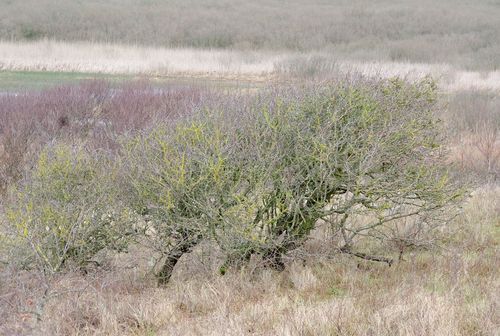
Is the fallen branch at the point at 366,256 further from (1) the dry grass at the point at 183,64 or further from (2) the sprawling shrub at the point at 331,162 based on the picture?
(1) the dry grass at the point at 183,64

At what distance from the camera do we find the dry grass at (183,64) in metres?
30.2

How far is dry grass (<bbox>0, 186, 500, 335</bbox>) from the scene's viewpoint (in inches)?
194

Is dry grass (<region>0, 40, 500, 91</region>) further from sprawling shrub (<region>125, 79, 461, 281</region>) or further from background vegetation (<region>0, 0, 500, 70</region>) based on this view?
sprawling shrub (<region>125, 79, 461, 281</region>)

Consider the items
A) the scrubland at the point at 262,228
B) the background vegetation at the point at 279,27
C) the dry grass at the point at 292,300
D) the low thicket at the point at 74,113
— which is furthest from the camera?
the background vegetation at the point at 279,27

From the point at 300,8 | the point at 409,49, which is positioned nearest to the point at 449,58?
the point at 409,49

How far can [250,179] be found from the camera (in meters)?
6.51

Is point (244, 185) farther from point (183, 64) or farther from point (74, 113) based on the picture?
point (183, 64)

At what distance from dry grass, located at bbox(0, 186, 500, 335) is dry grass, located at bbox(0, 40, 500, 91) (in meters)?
21.4

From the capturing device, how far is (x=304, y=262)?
7.20 m

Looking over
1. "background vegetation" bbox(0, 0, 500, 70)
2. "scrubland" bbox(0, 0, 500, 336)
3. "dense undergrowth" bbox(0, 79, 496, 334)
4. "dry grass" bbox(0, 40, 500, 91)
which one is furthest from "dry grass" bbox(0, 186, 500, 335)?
"background vegetation" bbox(0, 0, 500, 70)

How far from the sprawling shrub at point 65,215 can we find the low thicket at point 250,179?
14 millimetres

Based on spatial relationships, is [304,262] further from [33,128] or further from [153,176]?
[33,128]

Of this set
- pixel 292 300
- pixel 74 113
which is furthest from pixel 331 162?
pixel 74 113

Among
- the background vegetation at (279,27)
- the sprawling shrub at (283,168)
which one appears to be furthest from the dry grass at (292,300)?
the background vegetation at (279,27)
